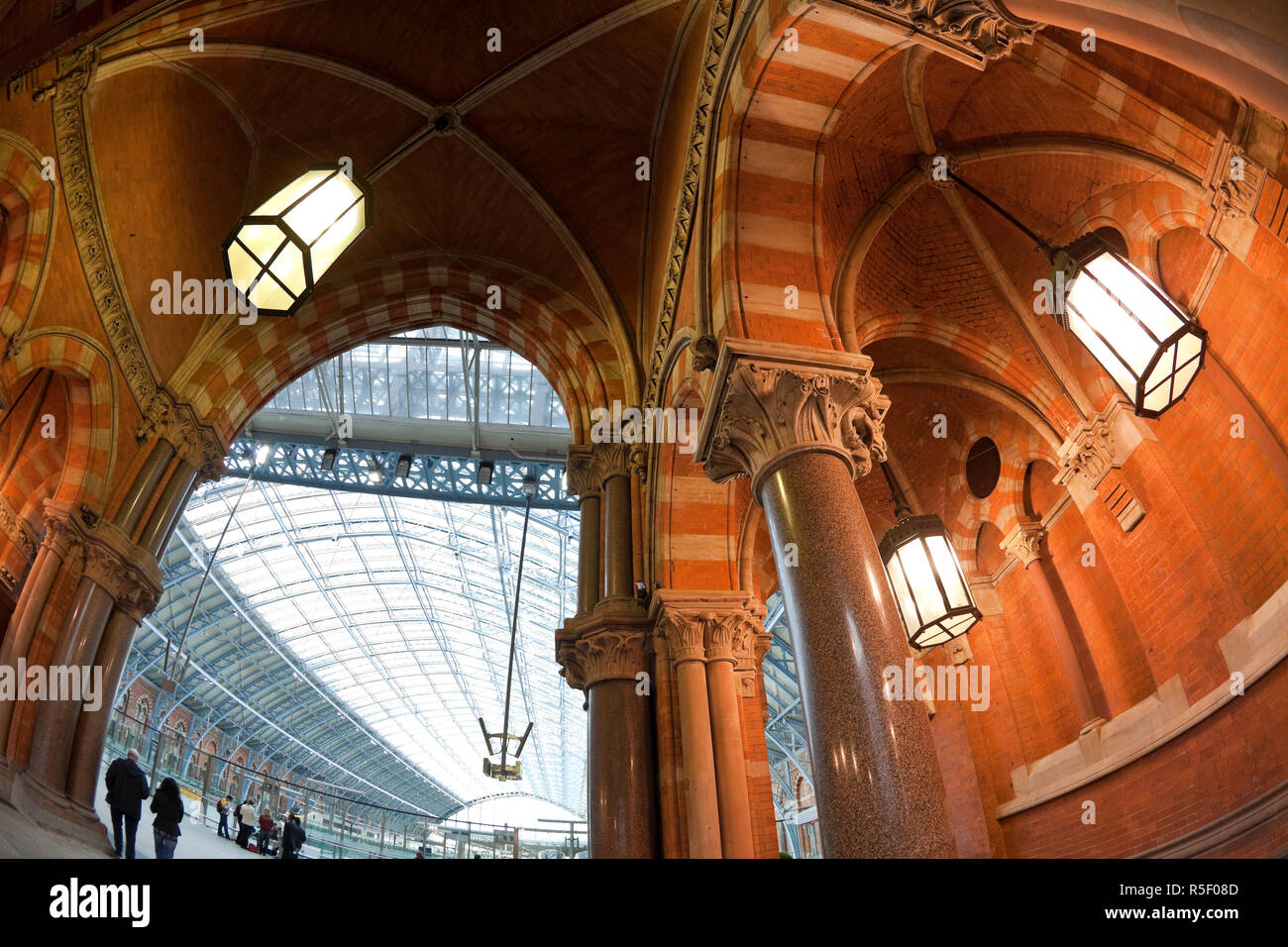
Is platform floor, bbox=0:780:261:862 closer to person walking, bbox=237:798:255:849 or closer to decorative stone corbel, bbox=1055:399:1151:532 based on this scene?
person walking, bbox=237:798:255:849

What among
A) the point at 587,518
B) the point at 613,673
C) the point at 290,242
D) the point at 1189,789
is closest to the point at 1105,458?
the point at 1189,789

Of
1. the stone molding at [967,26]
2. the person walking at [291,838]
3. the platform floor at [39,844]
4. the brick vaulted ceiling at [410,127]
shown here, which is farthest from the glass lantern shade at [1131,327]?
the person walking at [291,838]

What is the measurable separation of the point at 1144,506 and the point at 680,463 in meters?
3.81

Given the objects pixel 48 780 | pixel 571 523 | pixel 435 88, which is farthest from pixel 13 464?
pixel 571 523

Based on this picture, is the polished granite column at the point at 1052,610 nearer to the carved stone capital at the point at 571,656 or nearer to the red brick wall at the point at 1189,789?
the red brick wall at the point at 1189,789

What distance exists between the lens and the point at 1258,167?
16.1 feet

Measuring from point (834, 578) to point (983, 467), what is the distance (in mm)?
5750

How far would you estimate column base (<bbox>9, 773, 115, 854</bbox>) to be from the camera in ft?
20.8

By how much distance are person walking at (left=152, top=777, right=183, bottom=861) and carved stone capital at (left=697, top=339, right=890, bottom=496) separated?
599cm

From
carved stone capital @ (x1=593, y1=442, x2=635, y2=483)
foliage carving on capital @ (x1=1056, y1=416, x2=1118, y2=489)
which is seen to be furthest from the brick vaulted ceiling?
foliage carving on capital @ (x1=1056, y1=416, x2=1118, y2=489)

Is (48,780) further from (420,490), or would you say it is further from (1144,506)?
(420,490)

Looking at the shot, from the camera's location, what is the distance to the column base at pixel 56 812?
249 inches

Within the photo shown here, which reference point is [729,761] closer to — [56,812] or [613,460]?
[613,460]

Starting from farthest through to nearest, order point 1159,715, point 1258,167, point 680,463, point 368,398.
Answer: point 368,398
point 680,463
point 1159,715
point 1258,167
